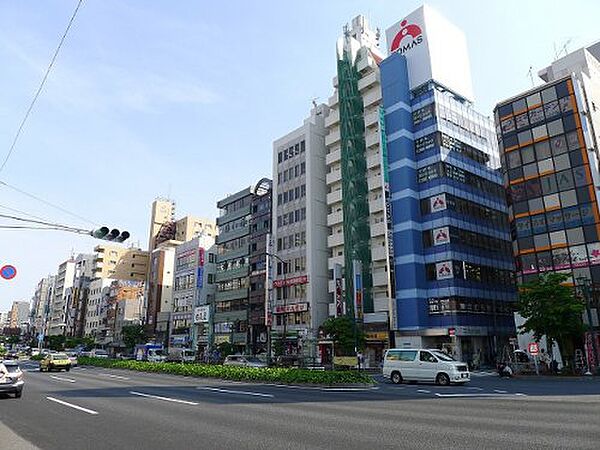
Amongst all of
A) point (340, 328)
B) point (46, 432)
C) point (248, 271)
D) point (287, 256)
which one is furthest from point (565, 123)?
point (46, 432)

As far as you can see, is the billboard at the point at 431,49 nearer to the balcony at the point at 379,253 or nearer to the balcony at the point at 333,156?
the balcony at the point at 333,156

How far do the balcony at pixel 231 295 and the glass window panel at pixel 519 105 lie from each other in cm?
4599

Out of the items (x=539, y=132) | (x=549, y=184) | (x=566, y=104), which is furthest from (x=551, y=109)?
(x=549, y=184)

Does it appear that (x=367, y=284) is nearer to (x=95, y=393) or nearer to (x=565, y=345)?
(x=565, y=345)

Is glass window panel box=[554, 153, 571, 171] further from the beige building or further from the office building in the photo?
the beige building

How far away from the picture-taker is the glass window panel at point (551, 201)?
158ft

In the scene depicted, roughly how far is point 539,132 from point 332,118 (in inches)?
1103

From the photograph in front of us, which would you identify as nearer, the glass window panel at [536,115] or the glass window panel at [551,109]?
the glass window panel at [551,109]

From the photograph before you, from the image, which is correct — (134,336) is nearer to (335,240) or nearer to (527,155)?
(335,240)

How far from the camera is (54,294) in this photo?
501 ft

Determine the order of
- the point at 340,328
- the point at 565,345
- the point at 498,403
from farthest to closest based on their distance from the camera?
1. the point at 340,328
2. the point at 565,345
3. the point at 498,403

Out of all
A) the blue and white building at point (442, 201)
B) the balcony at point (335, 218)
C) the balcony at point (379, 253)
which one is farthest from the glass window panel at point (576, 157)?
the balcony at point (335, 218)

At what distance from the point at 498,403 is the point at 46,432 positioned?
13.7 m

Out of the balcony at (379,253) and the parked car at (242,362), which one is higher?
the balcony at (379,253)
